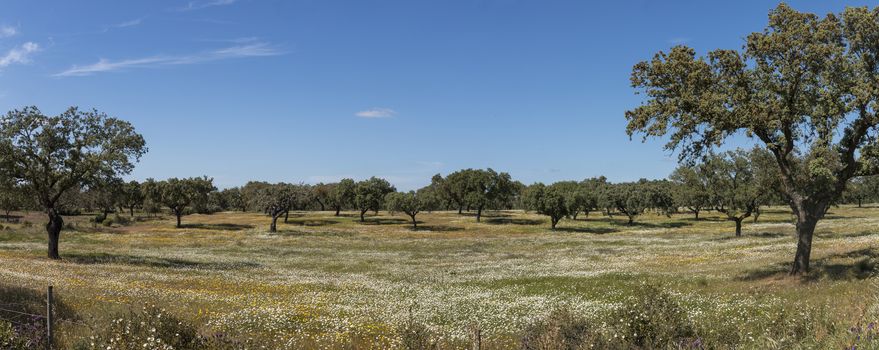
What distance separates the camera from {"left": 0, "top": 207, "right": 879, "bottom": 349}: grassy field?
48.2 feet

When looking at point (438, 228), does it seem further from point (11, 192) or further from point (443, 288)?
point (443, 288)

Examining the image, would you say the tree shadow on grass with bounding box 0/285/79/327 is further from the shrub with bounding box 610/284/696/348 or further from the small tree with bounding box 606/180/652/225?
the small tree with bounding box 606/180/652/225

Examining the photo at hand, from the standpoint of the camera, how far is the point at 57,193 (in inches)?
1677

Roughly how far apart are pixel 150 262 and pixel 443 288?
26.2 metres

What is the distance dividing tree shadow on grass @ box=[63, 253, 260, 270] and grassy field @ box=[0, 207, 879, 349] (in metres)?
0.14

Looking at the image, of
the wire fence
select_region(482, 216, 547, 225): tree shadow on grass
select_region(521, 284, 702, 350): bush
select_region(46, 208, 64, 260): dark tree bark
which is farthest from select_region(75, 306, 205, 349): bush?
select_region(482, 216, 547, 225): tree shadow on grass

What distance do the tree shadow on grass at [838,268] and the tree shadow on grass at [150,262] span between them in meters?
36.6

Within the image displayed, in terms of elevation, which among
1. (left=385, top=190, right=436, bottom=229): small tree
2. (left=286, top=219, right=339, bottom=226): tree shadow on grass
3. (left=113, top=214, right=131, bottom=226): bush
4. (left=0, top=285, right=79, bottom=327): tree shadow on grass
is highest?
(left=385, top=190, right=436, bottom=229): small tree

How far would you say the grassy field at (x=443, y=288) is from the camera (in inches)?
579

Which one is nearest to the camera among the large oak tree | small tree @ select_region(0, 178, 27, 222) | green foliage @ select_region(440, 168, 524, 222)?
the large oak tree

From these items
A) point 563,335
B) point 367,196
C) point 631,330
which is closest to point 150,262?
point 563,335

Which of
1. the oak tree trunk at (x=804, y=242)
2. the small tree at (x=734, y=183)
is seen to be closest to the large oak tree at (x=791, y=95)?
the oak tree trunk at (x=804, y=242)

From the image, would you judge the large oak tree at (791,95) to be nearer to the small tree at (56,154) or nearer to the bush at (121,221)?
the small tree at (56,154)

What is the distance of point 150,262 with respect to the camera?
138ft
